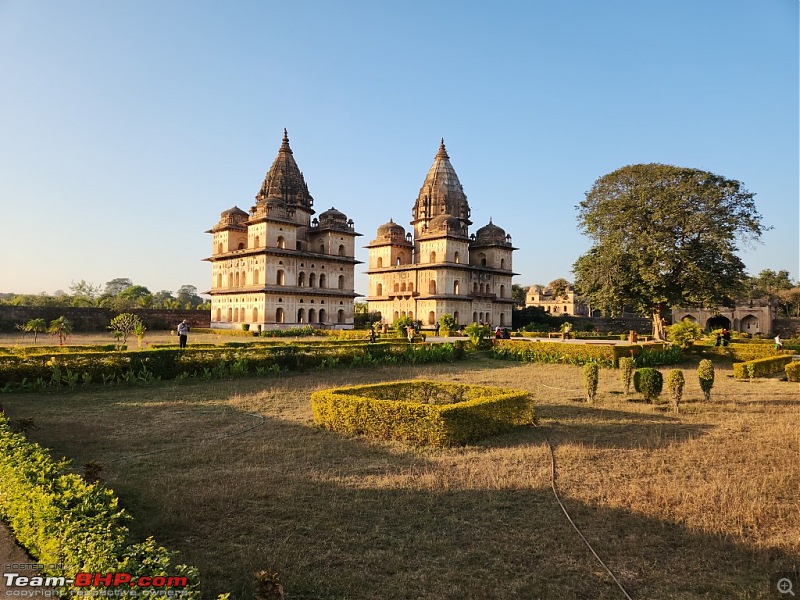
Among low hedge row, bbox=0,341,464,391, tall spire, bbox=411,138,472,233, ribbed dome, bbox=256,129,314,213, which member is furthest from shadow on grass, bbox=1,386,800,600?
tall spire, bbox=411,138,472,233

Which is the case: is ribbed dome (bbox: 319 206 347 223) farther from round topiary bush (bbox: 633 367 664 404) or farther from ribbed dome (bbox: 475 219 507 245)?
round topiary bush (bbox: 633 367 664 404)

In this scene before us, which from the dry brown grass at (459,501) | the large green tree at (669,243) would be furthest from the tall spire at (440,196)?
the dry brown grass at (459,501)

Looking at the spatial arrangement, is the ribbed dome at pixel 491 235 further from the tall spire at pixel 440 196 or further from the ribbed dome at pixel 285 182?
the ribbed dome at pixel 285 182

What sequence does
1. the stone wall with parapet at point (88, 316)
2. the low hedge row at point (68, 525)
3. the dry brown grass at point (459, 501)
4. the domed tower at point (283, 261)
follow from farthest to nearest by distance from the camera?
the domed tower at point (283, 261) < the stone wall with parapet at point (88, 316) < the dry brown grass at point (459, 501) < the low hedge row at point (68, 525)

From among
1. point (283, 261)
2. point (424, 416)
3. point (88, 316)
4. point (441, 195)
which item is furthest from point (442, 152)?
point (424, 416)

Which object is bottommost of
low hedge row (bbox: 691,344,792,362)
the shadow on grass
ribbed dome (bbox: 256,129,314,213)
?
the shadow on grass

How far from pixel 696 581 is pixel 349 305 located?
45314mm

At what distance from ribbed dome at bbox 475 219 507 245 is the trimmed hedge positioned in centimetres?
4465

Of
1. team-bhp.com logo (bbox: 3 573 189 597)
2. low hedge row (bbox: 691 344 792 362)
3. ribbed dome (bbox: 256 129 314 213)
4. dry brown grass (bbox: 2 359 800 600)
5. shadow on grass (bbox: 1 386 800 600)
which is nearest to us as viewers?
team-bhp.com logo (bbox: 3 573 189 597)

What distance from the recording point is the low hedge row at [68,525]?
12.5 ft

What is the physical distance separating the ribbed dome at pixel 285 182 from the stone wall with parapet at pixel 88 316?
12426 mm

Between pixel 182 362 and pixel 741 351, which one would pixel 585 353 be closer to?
pixel 741 351

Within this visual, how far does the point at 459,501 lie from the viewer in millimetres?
6578

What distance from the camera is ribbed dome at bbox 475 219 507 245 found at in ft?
180
